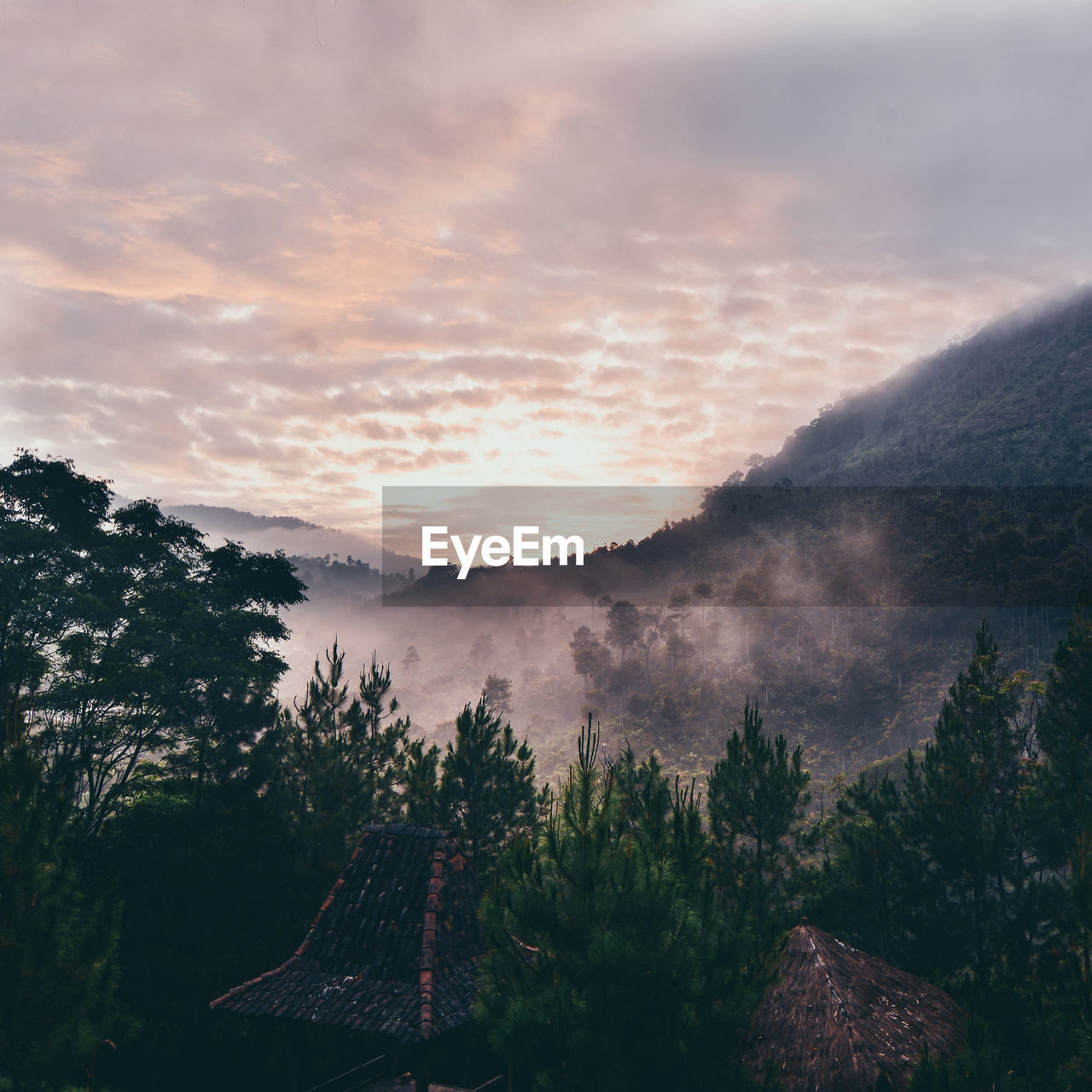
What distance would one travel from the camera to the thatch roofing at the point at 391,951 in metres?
11.2

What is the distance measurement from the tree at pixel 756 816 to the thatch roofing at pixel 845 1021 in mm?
4830

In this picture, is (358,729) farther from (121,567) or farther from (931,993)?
(931,993)

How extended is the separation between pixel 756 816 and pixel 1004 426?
14339 centimetres

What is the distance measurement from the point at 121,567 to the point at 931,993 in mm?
33399

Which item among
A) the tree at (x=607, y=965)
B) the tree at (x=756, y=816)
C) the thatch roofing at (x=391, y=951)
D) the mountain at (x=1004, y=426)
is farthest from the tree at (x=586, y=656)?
the tree at (x=607, y=965)

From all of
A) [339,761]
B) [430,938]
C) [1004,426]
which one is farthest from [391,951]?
[1004,426]

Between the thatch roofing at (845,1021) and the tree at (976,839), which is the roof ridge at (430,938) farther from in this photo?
the tree at (976,839)

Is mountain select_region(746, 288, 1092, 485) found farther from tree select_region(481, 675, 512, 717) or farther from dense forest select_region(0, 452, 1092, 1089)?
dense forest select_region(0, 452, 1092, 1089)

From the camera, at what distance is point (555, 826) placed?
364 inches

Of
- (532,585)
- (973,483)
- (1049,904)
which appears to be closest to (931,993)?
(1049,904)

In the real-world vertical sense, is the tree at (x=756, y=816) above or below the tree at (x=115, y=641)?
below

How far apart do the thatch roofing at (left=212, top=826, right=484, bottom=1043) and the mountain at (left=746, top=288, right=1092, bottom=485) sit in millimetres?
115716

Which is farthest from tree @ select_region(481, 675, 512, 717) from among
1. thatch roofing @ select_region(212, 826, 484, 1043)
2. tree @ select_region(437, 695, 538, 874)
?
thatch roofing @ select_region(212, 826, 484, 1043)

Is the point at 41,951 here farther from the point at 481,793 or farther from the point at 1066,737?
the point at 1066,737
